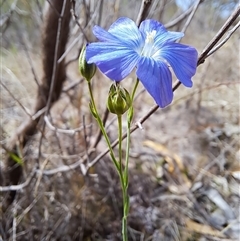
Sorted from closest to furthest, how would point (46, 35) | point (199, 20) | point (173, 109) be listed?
point (46, 35), point (173, 109), point (199, 20)

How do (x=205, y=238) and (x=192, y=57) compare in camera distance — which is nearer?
(x=192, y=57)

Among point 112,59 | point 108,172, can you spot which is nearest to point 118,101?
point 112,59

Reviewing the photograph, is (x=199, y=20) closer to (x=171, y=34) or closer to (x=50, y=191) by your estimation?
(x=50, y=191)

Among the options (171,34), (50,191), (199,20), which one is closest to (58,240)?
(50,191)

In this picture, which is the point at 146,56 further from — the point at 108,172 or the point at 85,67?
the point at 108,172

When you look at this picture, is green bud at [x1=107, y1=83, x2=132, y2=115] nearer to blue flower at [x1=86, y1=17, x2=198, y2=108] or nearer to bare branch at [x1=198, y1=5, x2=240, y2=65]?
blue flower at [x1=86, y1=17, x2=198, y2=108]

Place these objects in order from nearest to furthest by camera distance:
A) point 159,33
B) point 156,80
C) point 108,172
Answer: point 156,80 < point 159,33 < point 108,172

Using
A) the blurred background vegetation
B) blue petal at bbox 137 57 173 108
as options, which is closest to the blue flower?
blue petal at bbox 137 57 173 108
